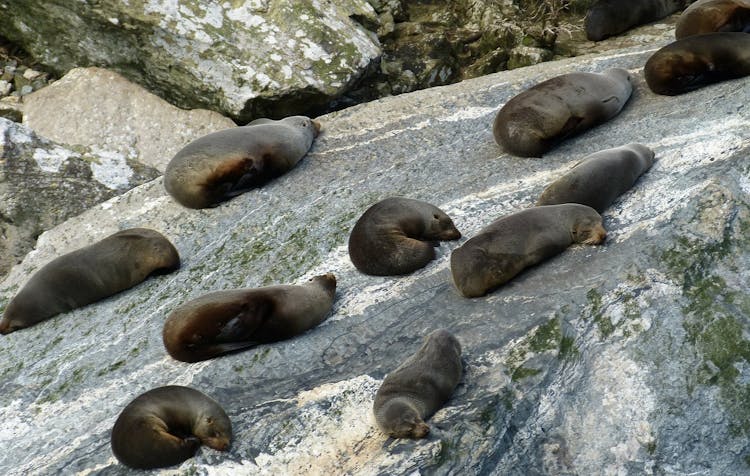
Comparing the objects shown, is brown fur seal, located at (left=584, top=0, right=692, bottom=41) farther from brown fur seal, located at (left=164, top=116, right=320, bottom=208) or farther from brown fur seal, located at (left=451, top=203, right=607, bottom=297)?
brown fur seal, located at (left=451, top=203, right=607, bottom=297)

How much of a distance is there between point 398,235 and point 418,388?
1.39 meters

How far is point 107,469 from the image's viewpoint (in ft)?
12.9

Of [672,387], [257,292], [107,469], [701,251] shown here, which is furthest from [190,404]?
[701,251]

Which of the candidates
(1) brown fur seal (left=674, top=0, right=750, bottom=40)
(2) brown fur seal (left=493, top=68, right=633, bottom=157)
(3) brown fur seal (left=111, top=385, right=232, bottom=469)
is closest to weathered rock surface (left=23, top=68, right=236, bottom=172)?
(2) brown fur seal (left=493, top=68, right=633, bottom=157)

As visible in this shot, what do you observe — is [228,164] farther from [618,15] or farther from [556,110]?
[618,15]

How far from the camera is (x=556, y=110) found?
19.9 feet

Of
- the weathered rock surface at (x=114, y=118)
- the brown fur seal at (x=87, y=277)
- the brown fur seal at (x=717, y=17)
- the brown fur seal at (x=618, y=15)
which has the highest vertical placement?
the brown fur seal at (x=717, y=17)

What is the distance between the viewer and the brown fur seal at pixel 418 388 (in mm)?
3631

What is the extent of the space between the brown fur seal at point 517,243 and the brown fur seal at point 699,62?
2.00m

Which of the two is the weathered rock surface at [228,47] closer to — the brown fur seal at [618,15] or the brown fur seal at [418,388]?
the brown fur seal at [618,15]

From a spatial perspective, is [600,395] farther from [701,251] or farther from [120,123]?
[120,123]

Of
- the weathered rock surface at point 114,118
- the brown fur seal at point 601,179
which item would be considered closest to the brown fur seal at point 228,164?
the weathered rock surface at point 114,118

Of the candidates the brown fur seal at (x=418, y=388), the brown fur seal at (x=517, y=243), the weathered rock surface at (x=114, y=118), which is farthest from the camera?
the weathered rock surface at (x=114, y=118)

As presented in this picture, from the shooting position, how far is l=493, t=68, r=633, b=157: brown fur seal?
5957 mm
